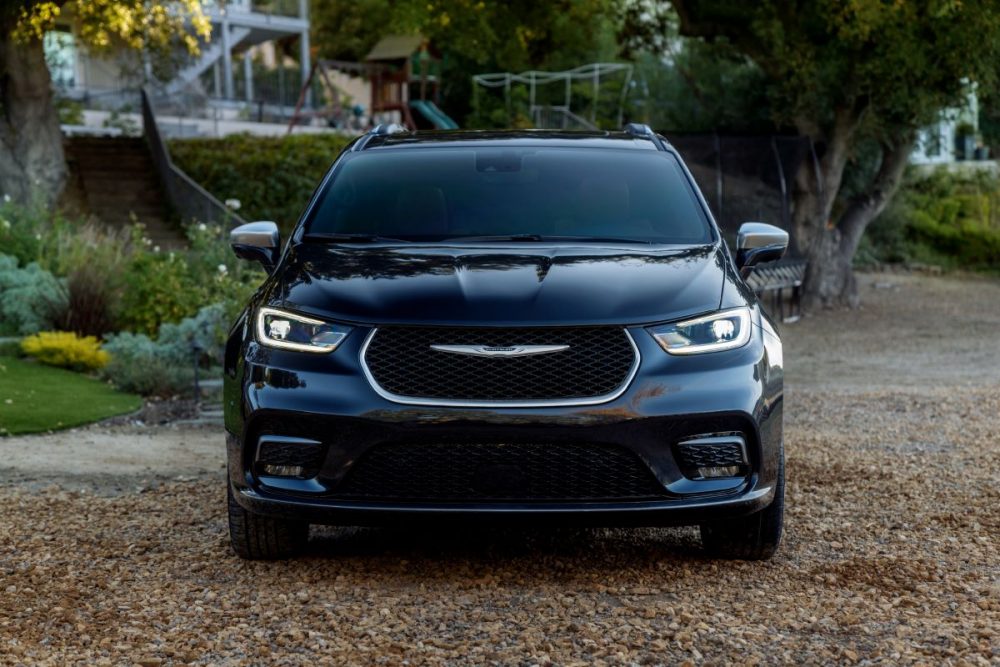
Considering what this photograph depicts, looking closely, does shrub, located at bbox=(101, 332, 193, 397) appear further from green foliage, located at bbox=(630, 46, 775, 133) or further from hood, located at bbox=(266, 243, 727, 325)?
green foliage, located at bbox=(630, 46, 775, 133)

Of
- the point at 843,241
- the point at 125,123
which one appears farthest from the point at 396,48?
the point at 843,241

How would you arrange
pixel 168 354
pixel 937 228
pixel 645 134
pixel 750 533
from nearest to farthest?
pixel 750 533 → pixel 645 134 → pixel 168 354 → pixel 937 228

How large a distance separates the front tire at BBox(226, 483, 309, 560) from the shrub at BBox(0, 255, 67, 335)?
8395mm

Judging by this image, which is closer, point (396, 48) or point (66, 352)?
point (66, 352)

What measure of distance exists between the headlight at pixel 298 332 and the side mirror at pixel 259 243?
2.92ft

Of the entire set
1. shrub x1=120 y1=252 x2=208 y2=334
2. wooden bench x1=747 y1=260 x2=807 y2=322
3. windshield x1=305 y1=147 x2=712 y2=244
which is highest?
windshield x1=305 y1=147 x2=712 y2=244

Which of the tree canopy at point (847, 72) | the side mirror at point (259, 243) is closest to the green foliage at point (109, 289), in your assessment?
the side mirror at point (259, 243)

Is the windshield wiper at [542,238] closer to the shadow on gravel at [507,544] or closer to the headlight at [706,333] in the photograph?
the headlight at [706,333]

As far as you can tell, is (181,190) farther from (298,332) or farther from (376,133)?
(298,332)

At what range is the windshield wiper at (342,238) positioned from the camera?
607cm

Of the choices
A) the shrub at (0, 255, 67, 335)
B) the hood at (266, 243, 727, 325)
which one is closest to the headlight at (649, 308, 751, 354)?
the hood at (266, 243, 727, 325)

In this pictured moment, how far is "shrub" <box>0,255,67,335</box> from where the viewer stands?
1343 centimetres

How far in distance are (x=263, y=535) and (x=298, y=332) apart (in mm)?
901

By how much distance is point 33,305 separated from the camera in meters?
13.5
